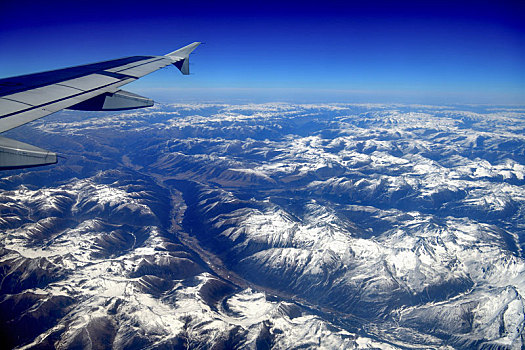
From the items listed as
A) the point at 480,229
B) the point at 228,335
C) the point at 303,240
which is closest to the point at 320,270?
the point at 303,240

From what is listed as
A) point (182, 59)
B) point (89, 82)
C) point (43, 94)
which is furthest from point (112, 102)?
point (182, 59)

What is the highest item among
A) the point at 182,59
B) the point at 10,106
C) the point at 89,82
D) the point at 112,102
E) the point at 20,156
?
the point at 182,59

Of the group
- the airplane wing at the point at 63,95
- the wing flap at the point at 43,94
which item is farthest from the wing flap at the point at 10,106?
the wing flap at the point at 43,94

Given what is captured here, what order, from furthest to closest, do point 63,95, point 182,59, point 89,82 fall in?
point 182,59 → point 89,82 → point 63,95

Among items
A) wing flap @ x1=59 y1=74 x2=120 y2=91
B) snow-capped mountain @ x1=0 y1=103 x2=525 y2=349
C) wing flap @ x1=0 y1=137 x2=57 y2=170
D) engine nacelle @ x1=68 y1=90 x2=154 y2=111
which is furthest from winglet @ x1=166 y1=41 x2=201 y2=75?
snow-capped mountain @ x1=0 y1=103 x2=525 y2=349

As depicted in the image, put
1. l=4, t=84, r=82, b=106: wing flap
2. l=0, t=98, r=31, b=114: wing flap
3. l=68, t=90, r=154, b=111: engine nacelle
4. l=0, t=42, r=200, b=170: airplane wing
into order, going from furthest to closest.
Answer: l=68, t=90, r=154, b=111: engine nacelle, l=4, t=84, r=82, b=106: wing flap, l=0, t=98, r=31, b=114: wing flap, l=0, t=42, r=200, b=170: airplane wing

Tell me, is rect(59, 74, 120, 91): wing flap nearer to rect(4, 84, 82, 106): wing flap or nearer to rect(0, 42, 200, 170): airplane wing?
rect(0, 42, 200, 170): airplane wing

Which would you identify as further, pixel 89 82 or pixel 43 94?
pixel 89 82

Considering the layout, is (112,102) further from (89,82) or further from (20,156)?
(20,156)

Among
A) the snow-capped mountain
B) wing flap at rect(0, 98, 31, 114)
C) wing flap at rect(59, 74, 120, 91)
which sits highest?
wing flap at rect(59, 74, 120, 91)

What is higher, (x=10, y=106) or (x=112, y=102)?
(x=112, y=102)
